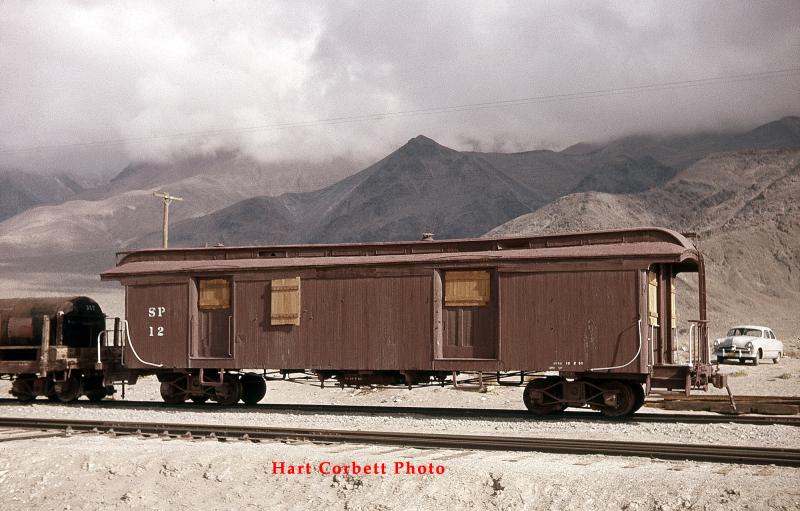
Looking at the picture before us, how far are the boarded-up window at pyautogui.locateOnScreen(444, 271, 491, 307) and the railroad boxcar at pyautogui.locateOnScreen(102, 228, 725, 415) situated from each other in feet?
0.10

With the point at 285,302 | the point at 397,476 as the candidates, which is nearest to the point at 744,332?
the point at 285,302

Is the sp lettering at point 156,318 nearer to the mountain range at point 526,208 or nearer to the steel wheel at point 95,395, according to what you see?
the steel wheel at point 95,395

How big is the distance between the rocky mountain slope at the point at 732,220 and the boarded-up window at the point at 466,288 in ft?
158

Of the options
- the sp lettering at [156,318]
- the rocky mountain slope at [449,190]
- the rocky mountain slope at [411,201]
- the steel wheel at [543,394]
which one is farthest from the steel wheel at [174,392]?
the rocky mountain slope at [449,190]

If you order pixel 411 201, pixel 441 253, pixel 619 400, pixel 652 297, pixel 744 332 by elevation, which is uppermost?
pixel 411 201

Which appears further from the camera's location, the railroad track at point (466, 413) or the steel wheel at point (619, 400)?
the steel wheel at point (619, 400)

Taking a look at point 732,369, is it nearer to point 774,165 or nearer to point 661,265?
point 661,265

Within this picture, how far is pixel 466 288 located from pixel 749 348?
948 inches

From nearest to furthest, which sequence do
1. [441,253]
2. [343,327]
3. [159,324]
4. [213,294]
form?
[441,253], [343,327], [213,294], [159,324]

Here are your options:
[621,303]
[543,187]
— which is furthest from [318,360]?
[543,187]

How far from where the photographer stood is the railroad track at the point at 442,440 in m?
11.5

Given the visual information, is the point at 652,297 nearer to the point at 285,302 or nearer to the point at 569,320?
the point at 569,320

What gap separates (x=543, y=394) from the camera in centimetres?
1772

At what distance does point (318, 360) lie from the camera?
19.2m
